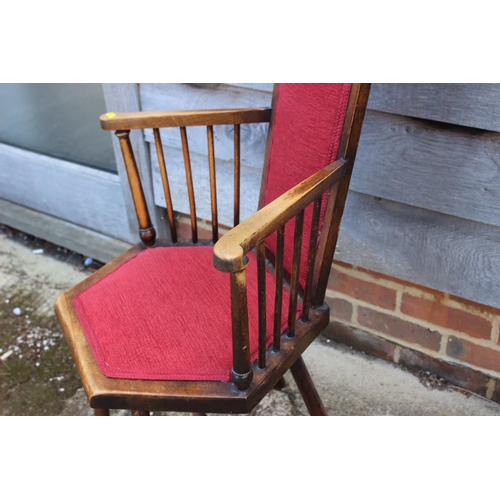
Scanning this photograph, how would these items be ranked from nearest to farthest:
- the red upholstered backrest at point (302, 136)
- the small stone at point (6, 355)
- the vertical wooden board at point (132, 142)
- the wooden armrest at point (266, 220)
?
the wooden armrest at point (266, 220), the red upholstered backrest at point (302, 136), the vertical wooden board at point (132, 142), the small stone at point (6, 355)

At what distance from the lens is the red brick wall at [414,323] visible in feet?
5.12

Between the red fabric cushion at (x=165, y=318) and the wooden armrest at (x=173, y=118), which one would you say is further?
the wooden armrest at (x=173, y=118)

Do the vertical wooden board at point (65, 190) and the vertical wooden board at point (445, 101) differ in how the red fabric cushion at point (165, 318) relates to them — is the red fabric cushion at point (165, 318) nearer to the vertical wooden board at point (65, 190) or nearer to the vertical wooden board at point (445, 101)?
the vertical wooden board at point (445, 101)

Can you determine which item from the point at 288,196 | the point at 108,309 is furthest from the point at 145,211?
the point at 288,196

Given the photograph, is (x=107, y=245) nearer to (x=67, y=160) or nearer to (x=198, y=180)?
(x=67, y=160)

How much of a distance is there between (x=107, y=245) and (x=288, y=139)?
1266mm

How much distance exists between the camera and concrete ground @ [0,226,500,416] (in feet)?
5.41

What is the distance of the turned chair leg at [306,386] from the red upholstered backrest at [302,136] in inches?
8.4

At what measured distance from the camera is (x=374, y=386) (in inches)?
67.8

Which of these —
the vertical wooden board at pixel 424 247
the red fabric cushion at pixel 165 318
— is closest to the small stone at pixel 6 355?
the red fabric cushion at pixel 165 318

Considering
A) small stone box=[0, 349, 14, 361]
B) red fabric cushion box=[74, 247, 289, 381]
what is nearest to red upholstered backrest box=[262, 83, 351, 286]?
red fabric cushion box=[74, 247, 289, 381]

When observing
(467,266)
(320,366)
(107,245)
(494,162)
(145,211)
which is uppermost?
(494,162)

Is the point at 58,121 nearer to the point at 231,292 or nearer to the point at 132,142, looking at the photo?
the point at 132,142

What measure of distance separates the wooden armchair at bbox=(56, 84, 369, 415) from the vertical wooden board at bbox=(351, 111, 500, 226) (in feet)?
0.96
